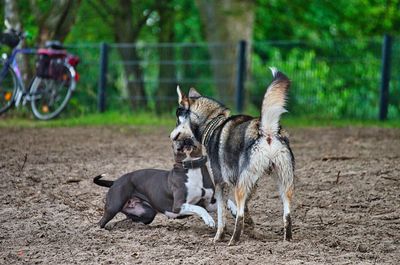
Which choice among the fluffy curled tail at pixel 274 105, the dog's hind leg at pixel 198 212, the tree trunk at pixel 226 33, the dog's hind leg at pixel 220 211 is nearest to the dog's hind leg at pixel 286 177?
the fluffy curled tail at pixel 274 105

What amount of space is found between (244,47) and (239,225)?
12473 mm

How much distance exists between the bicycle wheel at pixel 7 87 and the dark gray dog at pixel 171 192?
365 inches

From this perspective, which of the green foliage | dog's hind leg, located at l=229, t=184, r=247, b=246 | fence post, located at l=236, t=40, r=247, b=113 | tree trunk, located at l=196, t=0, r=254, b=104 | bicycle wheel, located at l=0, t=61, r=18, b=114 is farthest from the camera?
tree trunk, located at l=196, t=0, r=254, b=104

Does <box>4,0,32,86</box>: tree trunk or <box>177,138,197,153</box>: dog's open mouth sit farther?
<box>4,0,32,86</box>: tree trunk

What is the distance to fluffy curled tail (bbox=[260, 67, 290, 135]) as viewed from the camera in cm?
677

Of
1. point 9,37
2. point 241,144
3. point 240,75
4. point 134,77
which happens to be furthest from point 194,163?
point 134,77

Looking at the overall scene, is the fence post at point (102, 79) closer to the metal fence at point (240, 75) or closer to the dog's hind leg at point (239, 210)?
the metal fence at point (240, 75)

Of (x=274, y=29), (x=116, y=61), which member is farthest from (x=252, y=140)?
(x=274, y=29)

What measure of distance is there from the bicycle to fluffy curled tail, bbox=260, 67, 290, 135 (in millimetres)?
10290

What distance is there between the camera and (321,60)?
19000 mm

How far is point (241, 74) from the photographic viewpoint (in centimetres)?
1920

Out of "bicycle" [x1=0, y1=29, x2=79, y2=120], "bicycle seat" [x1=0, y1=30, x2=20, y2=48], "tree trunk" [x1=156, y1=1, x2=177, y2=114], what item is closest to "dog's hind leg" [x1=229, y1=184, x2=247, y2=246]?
"bicycle" [x1=0, y1=29, x2=79, y2=120]

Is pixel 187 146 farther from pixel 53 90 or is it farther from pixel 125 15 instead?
pixel 125 15

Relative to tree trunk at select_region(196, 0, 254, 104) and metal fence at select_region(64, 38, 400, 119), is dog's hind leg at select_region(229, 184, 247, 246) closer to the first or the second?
metal fence at select_region(64, 38, 400, 119)
